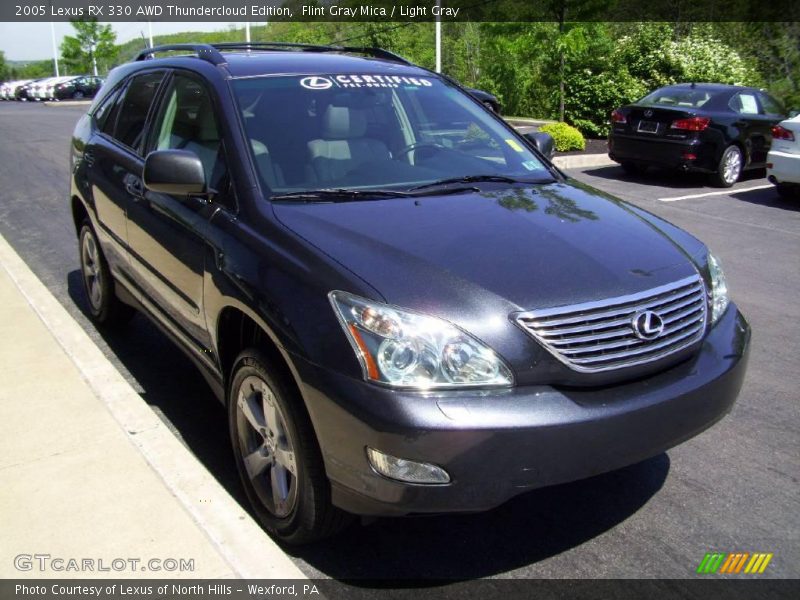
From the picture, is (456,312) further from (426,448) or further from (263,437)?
(263,437)

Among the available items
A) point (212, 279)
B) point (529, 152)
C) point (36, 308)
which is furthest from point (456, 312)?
point (36, 308)

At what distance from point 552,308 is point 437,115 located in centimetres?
198

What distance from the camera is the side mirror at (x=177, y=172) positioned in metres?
3.50

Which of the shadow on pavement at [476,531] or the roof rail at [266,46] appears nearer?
the shadow on pavement at [476,531]

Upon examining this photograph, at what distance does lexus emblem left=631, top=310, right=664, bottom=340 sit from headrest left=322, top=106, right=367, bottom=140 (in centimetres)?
171

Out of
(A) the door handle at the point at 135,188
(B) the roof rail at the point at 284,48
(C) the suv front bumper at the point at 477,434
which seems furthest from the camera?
(B) the roof rail at the point at 284,48

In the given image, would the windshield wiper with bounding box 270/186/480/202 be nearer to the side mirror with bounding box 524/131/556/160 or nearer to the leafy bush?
the side mirror with bounding box 524/131/556/160

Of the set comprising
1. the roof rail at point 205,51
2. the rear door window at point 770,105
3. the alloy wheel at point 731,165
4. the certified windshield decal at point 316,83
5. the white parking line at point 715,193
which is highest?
the roof rail at point 205,51

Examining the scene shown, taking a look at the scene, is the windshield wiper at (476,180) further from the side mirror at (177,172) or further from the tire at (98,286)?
the tire at (98,286)

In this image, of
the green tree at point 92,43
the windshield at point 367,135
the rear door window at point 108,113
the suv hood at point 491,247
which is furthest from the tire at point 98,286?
the green tree at point 92,43

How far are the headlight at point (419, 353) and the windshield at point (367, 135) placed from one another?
1057 millimetres

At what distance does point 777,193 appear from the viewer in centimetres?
1177

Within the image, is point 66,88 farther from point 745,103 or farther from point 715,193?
point 715,193

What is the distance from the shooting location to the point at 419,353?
262 cm
